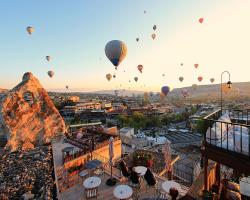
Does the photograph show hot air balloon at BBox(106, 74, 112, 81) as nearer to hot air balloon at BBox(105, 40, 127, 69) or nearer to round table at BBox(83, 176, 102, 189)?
hot air balloon at BBox(105, 40, 127, 69)

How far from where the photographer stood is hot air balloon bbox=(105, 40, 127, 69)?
19.2 metres

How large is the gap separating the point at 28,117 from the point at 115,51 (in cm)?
1400

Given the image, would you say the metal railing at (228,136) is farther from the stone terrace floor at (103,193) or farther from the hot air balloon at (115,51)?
the hot air balloon at (115,51)

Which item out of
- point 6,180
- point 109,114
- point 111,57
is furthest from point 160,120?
point 6,180

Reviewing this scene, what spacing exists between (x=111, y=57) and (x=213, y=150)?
15954mm

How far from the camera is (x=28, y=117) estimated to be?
81.8 ft

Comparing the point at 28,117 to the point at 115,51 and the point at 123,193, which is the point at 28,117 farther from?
the point at 123,193

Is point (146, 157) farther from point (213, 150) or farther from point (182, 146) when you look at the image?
point (182, 146)

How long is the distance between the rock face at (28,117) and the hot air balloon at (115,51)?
485 inches

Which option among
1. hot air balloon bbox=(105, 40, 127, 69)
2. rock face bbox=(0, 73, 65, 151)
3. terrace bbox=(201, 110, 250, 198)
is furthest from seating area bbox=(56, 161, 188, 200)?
rock face bbox=(0, 73, 65, 151)

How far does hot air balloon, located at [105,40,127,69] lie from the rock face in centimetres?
1232

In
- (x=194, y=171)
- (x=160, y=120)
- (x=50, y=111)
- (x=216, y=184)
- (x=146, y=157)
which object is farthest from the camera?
(x=160, y=120)

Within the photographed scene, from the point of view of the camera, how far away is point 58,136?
2547 cm

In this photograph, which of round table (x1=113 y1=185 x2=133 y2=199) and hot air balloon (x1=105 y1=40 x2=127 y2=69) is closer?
round table (x1=113 y1=185 x2=133 y2=199)
